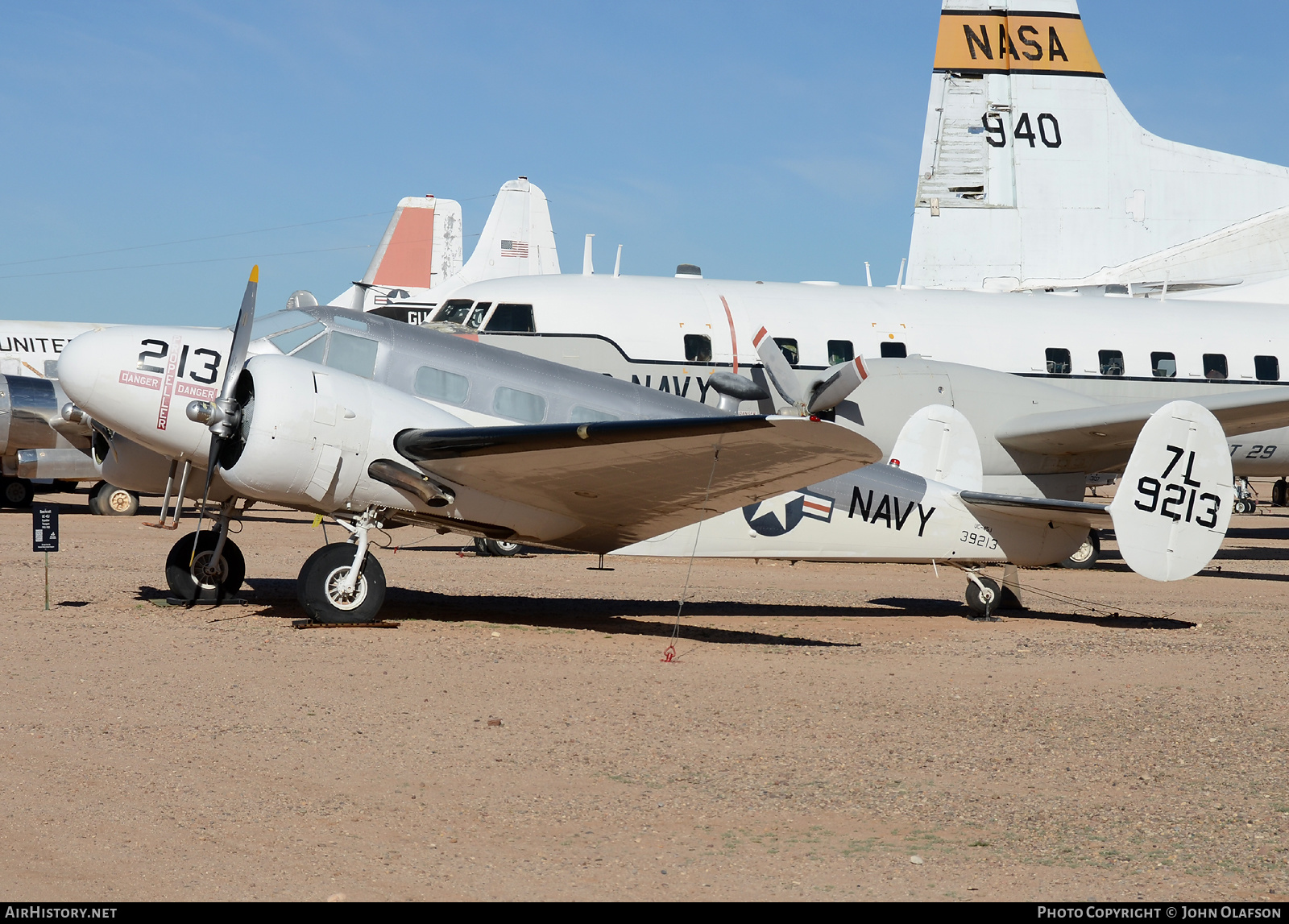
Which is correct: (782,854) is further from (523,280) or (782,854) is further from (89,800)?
(523,280)

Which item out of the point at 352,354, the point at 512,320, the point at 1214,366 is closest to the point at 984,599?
the point at 352,354

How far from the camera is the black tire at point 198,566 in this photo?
1214 centimetres

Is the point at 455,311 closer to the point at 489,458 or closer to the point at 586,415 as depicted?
the point at 586,415

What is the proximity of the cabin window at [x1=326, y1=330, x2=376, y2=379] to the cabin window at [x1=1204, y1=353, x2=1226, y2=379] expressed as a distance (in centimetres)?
1616

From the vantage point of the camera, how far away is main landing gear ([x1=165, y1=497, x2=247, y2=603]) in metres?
12.1

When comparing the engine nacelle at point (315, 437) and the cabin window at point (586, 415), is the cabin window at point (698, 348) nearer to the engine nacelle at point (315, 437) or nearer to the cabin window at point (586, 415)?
the cabin window at point (586, 415)

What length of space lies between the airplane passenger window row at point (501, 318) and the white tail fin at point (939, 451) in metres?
7.42

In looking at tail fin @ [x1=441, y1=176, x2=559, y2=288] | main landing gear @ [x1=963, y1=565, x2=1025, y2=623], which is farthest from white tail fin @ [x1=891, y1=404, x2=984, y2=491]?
tail fin @ [x1=441, y1=176, x2=559, y2=288]

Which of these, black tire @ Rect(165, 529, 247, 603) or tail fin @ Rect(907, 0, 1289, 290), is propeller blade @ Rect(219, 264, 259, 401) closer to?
black tire @ Rect(165, 529, 247, 603)

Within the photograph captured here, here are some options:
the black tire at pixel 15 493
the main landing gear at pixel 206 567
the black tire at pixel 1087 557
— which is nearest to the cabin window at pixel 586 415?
the main landing gear at pixel 206 567

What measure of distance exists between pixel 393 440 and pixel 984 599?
695 cm

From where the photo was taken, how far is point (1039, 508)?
42.2 ft

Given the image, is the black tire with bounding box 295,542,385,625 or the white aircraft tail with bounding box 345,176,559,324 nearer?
the black tire with bounding box 295,542,385,625

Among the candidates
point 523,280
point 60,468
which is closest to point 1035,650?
point 523,280
